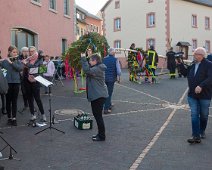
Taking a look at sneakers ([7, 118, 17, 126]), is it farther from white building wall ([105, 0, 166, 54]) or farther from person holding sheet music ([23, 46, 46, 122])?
white building wall ([105, 0, 166, 54])

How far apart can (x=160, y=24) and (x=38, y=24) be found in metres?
25.2

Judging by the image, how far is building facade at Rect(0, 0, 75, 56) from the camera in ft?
64.7

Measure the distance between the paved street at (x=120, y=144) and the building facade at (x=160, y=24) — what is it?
113 ft

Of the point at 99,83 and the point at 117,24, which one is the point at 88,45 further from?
the point at 117,24

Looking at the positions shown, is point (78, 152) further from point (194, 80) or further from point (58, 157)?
point (194, 80)

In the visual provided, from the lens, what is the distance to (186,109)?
12.1 metres

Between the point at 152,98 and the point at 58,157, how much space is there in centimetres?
844

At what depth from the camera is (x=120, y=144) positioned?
304 inches

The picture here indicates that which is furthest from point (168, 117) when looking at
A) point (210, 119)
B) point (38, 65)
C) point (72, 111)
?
point (38, 65)

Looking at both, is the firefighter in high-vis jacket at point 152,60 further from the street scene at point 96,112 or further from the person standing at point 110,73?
the person standing at point 110,73

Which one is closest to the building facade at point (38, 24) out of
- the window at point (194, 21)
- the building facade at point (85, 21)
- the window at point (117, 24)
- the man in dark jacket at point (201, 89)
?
the man in dark jacket at point (201, 89)

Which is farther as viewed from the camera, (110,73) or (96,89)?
(110,73)

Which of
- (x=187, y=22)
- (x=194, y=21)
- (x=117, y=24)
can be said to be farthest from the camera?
(x=117, y=24)

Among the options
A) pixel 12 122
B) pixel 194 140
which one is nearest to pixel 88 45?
pixel 12 122
